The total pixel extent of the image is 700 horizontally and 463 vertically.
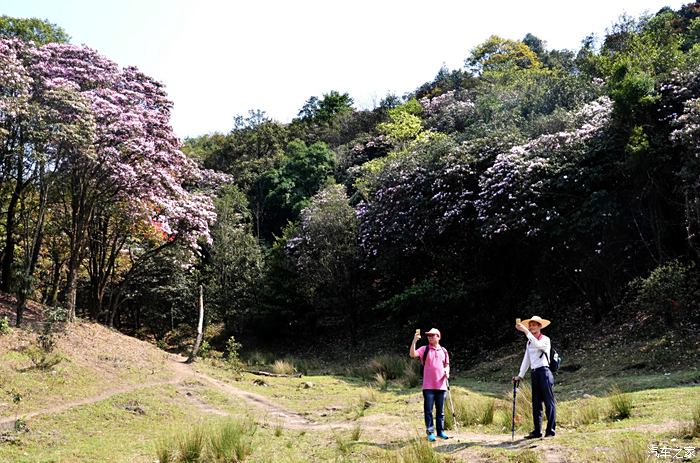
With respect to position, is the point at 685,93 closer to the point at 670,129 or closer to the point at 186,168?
the point at 670,129

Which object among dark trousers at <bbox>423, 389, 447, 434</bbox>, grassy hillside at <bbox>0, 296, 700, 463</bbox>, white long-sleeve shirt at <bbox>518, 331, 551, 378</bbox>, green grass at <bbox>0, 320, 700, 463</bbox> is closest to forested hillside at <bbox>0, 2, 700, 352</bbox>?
grassy hillside at <bbox>0, 296, 700, 463</bbox>

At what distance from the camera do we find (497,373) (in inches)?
705

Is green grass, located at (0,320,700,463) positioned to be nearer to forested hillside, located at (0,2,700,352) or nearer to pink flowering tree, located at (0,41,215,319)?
forested hillside, located at (0,2,700,352)

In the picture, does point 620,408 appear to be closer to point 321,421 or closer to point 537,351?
point 537,351

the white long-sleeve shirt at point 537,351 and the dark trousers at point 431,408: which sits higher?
the white long-sleeve shirt at point 537,351

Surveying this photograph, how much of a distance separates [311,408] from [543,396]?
25.6 feet

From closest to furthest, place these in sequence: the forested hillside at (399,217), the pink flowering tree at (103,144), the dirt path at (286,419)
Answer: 1. the dirt path at (286,419)
2. the pink flowering tree at (103,144)
3. the forested hillside at (399,217)

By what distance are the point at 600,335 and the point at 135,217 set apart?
16500 mm

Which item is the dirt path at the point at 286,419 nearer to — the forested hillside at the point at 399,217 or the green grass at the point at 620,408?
the green grass at the point at 620,408

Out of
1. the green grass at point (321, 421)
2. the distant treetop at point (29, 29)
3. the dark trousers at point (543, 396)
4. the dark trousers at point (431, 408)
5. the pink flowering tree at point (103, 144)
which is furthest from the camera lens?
the distant treetop at point (29, 29)

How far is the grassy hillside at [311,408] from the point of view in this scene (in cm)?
691

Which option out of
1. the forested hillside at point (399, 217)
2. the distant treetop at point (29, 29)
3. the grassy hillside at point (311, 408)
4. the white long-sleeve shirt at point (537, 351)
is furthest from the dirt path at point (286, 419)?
the distant treetop at point (29, 29)

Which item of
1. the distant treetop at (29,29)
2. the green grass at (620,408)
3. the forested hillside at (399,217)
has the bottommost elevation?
the green grass at (620,408)

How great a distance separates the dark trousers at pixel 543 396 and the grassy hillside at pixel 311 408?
0.87 ft
